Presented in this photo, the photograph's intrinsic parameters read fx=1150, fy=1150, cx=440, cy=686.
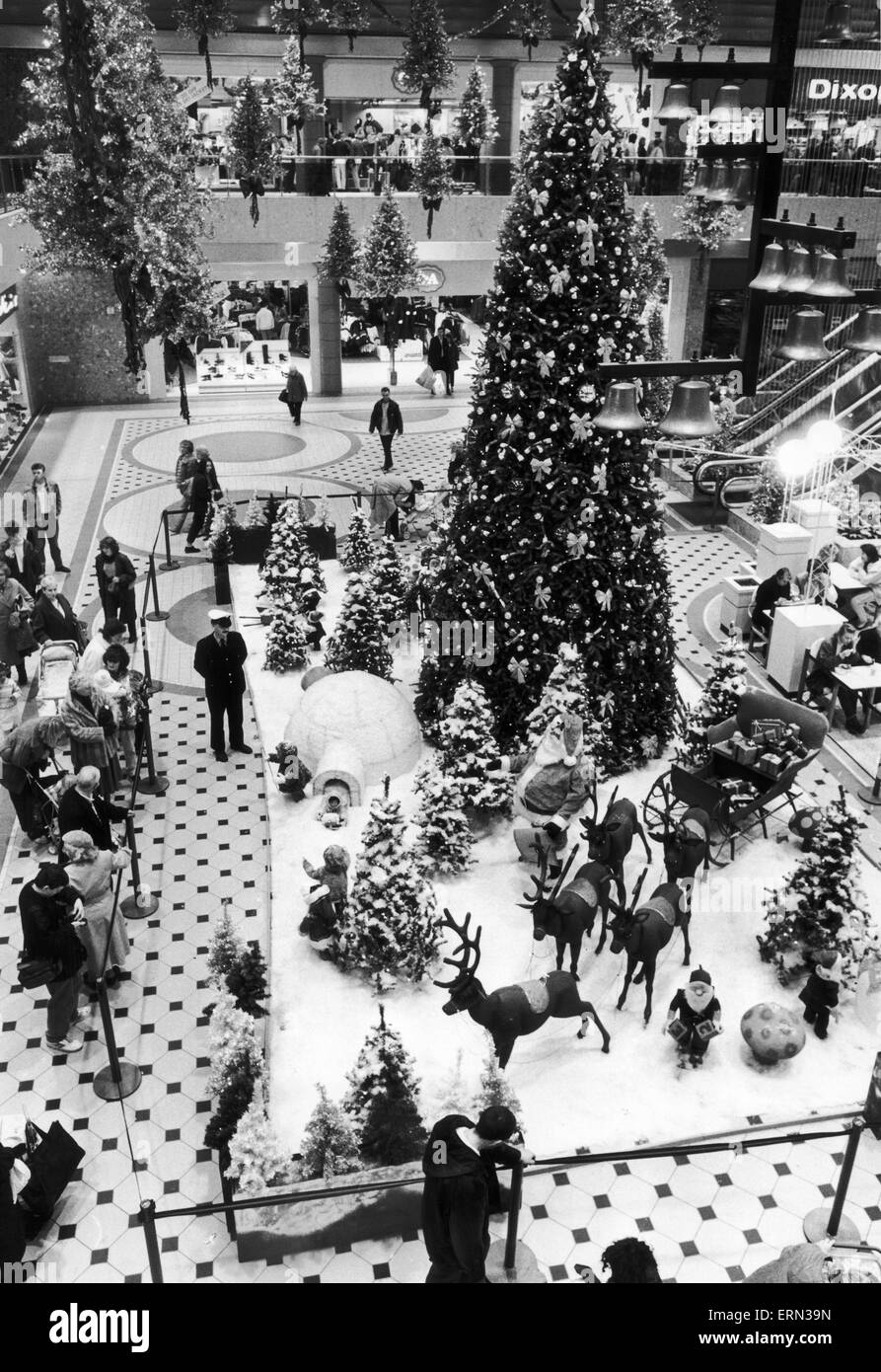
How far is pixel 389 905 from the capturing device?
7.86 m

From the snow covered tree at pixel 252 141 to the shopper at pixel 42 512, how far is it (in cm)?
1046

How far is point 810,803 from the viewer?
1019cm

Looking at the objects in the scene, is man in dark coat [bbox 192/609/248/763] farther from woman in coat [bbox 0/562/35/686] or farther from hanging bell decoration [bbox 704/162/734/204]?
hanging bell decoration [bbox 704/162/734/204]

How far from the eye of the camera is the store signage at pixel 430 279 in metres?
24.5

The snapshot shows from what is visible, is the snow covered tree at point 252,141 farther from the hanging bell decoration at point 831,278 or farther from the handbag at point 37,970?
the hanging bell decoration at point 831,278

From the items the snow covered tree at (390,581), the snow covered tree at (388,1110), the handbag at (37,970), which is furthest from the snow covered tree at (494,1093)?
the snow covered tree at (390,581)

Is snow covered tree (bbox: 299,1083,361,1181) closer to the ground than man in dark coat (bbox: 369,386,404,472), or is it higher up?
closer to the ground

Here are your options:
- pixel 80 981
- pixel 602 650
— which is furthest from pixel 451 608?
pixel 80 981

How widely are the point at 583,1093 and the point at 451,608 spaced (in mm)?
4334

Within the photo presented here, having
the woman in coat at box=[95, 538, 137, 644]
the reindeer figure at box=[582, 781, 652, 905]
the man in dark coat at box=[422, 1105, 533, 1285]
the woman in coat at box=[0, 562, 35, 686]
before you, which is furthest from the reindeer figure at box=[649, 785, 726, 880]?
the woman in coat at box=[0, 562, 35, 686]

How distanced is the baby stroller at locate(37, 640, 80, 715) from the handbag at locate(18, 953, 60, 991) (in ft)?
10.8

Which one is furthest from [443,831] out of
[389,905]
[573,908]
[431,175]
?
[431,175]

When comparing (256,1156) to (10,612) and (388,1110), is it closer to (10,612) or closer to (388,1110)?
(388,1110)

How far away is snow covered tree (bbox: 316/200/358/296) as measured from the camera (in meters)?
22.6
